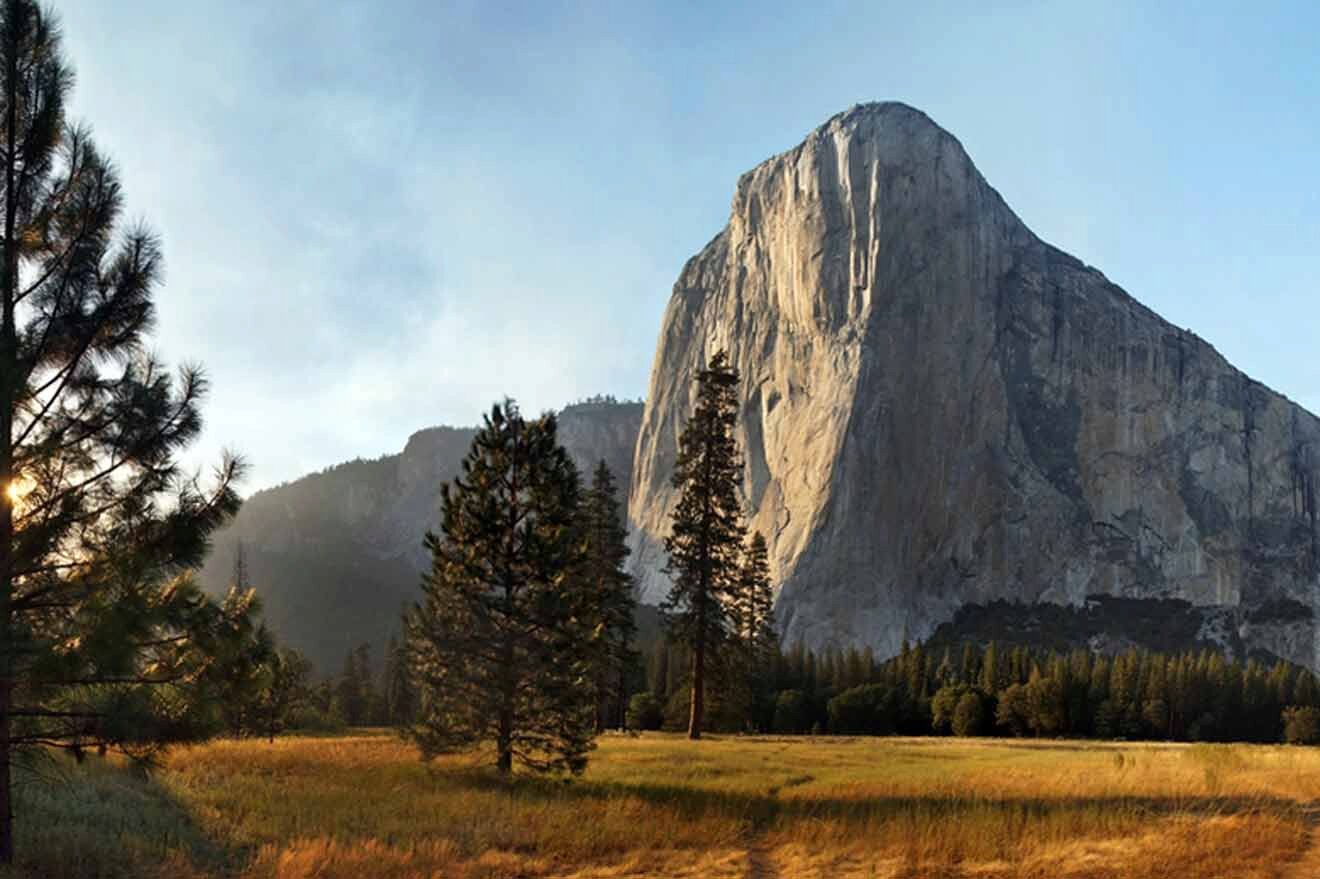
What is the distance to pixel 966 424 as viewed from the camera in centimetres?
14988

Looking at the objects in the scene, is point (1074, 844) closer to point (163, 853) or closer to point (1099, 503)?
point (163, 853)

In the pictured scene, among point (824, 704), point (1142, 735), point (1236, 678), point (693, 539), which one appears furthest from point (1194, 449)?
point (693, 539)

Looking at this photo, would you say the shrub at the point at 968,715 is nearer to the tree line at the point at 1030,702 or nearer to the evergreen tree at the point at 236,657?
the tree line at the point at 1030,702

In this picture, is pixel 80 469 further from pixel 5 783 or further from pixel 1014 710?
pixel 1014 710

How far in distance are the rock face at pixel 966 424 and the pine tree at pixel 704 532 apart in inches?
3942

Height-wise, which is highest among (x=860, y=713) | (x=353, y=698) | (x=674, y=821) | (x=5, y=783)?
(x=5, y=783)

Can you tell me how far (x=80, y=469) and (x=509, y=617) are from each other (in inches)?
419

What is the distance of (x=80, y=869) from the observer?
995 cm

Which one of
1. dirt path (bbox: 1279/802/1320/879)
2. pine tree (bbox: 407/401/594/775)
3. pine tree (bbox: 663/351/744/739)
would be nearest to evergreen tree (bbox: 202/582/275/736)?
pine tree (bbox: 407/401/594/775)

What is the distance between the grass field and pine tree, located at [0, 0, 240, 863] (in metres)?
1.29

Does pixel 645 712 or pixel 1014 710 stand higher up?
pixel 1014 710

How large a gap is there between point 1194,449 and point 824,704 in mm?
114927

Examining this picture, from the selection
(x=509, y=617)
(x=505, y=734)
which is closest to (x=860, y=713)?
(x=505, y=734)

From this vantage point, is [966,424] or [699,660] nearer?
[699,660]
